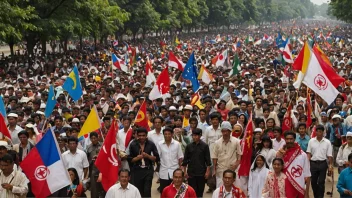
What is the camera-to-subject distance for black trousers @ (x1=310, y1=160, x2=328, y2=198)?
349 inches

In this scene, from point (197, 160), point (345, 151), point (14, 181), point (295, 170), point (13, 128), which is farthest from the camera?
point (13, 128)

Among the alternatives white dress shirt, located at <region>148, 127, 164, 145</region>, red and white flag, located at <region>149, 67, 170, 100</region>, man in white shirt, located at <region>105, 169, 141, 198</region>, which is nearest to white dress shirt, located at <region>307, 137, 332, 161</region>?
white dress shirt, located at <region>148, 127, 164, 145</region>

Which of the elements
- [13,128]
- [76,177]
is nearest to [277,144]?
[76,177]

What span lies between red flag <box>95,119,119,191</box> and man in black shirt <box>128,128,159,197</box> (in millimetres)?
571

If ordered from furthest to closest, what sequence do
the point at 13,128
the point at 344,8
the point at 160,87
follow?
the point at 344,8
the point at 160,87
the point at 13,128

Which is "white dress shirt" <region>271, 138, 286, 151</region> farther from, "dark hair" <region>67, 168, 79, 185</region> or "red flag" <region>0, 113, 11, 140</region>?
"red flag" <region>0, 113, 11, 140</region>

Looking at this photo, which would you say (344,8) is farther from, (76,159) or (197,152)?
(76,159)

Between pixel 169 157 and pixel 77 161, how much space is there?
125cm

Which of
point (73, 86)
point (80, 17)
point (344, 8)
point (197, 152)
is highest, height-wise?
point (197, 152)

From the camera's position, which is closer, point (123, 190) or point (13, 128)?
point (123, 190)

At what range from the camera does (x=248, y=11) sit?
104 meters

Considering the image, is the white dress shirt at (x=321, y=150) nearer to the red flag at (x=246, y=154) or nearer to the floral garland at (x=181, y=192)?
the red flag at (x=246, y=154)

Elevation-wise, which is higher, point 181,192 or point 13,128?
point 181,192

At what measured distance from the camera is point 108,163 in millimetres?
7684
